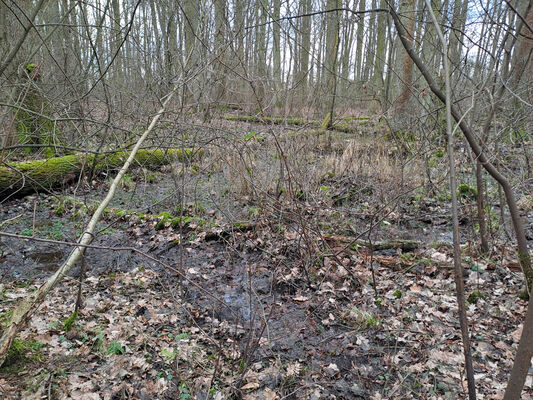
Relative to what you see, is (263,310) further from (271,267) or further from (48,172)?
(48,172)

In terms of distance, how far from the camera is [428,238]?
5020mm

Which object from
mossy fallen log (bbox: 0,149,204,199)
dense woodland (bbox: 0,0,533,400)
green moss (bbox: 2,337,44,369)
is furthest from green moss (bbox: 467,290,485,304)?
mossy fallen log (bbox: 0,149,204,199)

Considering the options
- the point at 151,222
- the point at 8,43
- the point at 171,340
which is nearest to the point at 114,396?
the point at 171,340

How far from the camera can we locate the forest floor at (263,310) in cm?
274

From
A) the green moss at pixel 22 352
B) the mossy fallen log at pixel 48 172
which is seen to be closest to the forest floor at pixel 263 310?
the green moss at pixel 22 352

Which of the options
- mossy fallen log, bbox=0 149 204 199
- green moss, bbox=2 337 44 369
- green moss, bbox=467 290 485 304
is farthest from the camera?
mossy fallen log, bbox=0 149 204 199

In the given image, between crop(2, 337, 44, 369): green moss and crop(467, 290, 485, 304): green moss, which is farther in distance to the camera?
crop(467, 290, 485, 304): green moss

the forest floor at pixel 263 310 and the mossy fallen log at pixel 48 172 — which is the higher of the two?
the mossy fallen log at pixel 48 172

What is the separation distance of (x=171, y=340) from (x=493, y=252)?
11.6ft

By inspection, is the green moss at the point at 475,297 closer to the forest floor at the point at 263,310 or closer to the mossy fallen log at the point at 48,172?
the forest floor at the point at 263,310

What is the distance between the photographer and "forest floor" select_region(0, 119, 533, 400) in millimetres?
2740

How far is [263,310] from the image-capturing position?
2834 mm

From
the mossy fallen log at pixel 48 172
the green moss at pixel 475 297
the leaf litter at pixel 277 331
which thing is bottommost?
the leaf litter at pixel 277 331

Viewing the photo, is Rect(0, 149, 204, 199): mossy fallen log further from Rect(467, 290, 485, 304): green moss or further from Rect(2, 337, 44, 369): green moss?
Rect(467, 290, 485, 304): green moss
